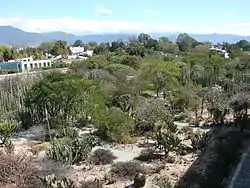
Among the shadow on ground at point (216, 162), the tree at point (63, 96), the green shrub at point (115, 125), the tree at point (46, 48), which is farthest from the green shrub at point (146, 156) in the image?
the tree at point (46, 48)

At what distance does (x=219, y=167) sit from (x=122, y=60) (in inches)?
1321

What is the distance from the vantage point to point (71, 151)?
15.1 m

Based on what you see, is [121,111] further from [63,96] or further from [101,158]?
[101,158]

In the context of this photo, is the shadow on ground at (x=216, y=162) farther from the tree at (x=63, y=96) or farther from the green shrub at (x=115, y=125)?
the tree at (x=63, y=96)

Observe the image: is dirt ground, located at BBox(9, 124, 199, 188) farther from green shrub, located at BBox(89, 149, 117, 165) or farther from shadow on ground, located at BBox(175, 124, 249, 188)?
shadow on ground, located at BBox(175, 124, 249, 188)

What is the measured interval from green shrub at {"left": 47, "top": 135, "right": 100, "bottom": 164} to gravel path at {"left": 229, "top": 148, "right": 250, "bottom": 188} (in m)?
5.66

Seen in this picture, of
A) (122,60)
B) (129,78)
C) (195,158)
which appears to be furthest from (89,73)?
(195,158)

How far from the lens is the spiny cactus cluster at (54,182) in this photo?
11414 millimetres

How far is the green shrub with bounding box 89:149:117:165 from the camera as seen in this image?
50.5ft

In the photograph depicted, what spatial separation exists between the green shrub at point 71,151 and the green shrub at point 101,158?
0.27m

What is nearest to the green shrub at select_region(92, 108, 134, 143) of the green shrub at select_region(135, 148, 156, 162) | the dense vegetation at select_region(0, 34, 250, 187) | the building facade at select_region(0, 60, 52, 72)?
the dense vegetation at select_region(0, 34, 250, 187)

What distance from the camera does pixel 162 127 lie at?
764 inches

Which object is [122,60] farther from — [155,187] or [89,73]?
[155,187]

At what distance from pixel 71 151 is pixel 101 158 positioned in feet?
4.00
